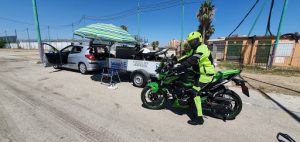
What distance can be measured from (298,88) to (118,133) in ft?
24.2

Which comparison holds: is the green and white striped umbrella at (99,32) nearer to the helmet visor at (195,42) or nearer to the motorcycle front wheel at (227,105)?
the helmet visor at (195,42)

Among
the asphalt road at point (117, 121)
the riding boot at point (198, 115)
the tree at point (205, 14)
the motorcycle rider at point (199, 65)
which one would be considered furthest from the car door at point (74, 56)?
the tree at point (205, 14)

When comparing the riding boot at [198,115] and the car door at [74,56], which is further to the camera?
the car door at [74,56]

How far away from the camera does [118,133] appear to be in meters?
2.74

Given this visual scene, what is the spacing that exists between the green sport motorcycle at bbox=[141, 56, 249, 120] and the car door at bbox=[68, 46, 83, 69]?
579 cm

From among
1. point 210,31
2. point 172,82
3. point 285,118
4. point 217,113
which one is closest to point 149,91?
point 172,82

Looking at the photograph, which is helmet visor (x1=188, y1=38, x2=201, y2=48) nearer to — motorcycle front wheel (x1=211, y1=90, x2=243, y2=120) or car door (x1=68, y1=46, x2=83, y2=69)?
motorcycle front wheel (x1=211, y1=90, x2=243, y2=120)

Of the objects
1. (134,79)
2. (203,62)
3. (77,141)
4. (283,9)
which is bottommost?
(77,141)

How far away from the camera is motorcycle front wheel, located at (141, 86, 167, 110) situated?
12.4ft

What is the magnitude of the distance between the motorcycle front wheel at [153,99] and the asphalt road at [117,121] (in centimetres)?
16

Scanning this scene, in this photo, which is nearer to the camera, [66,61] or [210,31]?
[66,61]

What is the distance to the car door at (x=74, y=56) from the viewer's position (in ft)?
26.0

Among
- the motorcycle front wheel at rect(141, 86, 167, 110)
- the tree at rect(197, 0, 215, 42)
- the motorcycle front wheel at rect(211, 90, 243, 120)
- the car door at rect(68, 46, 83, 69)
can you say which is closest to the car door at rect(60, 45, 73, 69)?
the car door at rect(68, 46, 83, 69)

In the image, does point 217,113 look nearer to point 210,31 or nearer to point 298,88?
point 298,88
